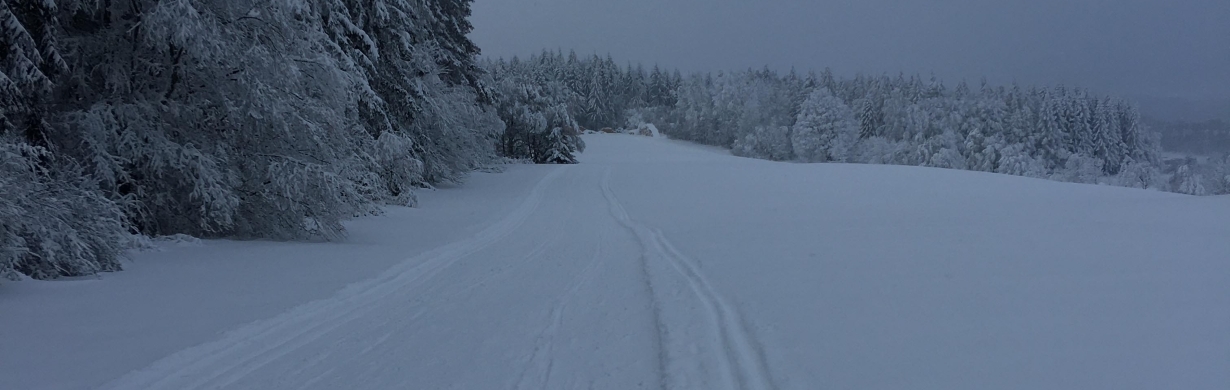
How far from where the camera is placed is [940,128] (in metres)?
61.8

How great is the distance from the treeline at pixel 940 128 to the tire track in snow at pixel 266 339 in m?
40.5

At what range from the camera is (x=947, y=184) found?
21.0m

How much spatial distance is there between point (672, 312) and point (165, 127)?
25.6 feet

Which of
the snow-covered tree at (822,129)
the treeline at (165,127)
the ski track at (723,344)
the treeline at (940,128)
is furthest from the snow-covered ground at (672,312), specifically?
the snow-covered tree at (822,129)

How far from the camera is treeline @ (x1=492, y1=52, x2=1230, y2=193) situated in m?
56.8

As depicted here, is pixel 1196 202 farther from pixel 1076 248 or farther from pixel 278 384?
pixel 278 384

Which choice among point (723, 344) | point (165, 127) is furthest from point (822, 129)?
point (723, 344)

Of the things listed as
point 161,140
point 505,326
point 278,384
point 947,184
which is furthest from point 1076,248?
point 947,184

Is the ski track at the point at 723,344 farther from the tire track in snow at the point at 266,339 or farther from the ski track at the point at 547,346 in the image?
the tire track in snow at the point at 266,339

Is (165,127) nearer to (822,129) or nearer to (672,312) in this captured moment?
(672,312)

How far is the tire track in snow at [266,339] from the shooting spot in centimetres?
437

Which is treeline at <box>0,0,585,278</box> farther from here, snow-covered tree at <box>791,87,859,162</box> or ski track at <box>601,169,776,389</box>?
snow-covered tree at <box>791,87,859,162</box>

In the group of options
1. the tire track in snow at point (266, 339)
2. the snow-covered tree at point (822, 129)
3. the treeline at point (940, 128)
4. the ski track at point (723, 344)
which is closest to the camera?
the ski track at point (723, 344)

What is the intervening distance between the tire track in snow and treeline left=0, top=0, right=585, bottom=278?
2.47 meters
